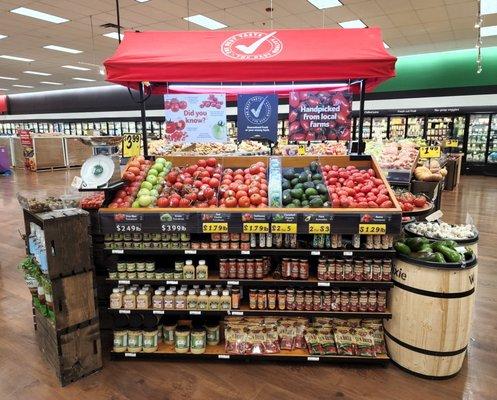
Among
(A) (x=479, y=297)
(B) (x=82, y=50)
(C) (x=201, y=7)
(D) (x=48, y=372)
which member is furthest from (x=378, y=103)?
(D) (x=48, y=372)

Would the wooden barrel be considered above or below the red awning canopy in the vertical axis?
below

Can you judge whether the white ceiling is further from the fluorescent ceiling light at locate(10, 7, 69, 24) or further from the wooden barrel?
the wooden barrel

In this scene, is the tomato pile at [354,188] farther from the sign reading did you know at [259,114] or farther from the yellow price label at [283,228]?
the sign reading did you know at [259,114]

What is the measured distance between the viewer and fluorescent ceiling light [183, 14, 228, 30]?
8.88 m

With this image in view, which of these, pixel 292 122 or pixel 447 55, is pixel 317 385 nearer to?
pixel 292 122

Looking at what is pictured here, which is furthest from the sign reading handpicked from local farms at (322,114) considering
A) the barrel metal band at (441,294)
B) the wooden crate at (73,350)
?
the wooden crate at (73,350)

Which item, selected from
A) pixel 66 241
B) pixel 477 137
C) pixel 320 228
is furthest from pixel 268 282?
pixel 477 137

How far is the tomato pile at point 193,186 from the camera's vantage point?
2.77m

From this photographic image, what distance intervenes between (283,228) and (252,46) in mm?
1519

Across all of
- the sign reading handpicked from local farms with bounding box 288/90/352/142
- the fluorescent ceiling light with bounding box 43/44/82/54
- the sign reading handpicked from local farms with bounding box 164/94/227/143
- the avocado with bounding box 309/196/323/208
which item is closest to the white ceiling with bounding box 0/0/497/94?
the fluorescent ceiling light with bounding box 43/44/82/54

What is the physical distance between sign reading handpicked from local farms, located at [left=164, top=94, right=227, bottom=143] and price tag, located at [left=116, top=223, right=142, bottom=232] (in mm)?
1927

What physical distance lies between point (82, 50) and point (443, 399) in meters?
13.9

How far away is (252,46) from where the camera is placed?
2.97m

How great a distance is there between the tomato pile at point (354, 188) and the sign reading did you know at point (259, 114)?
1902 millimetres
